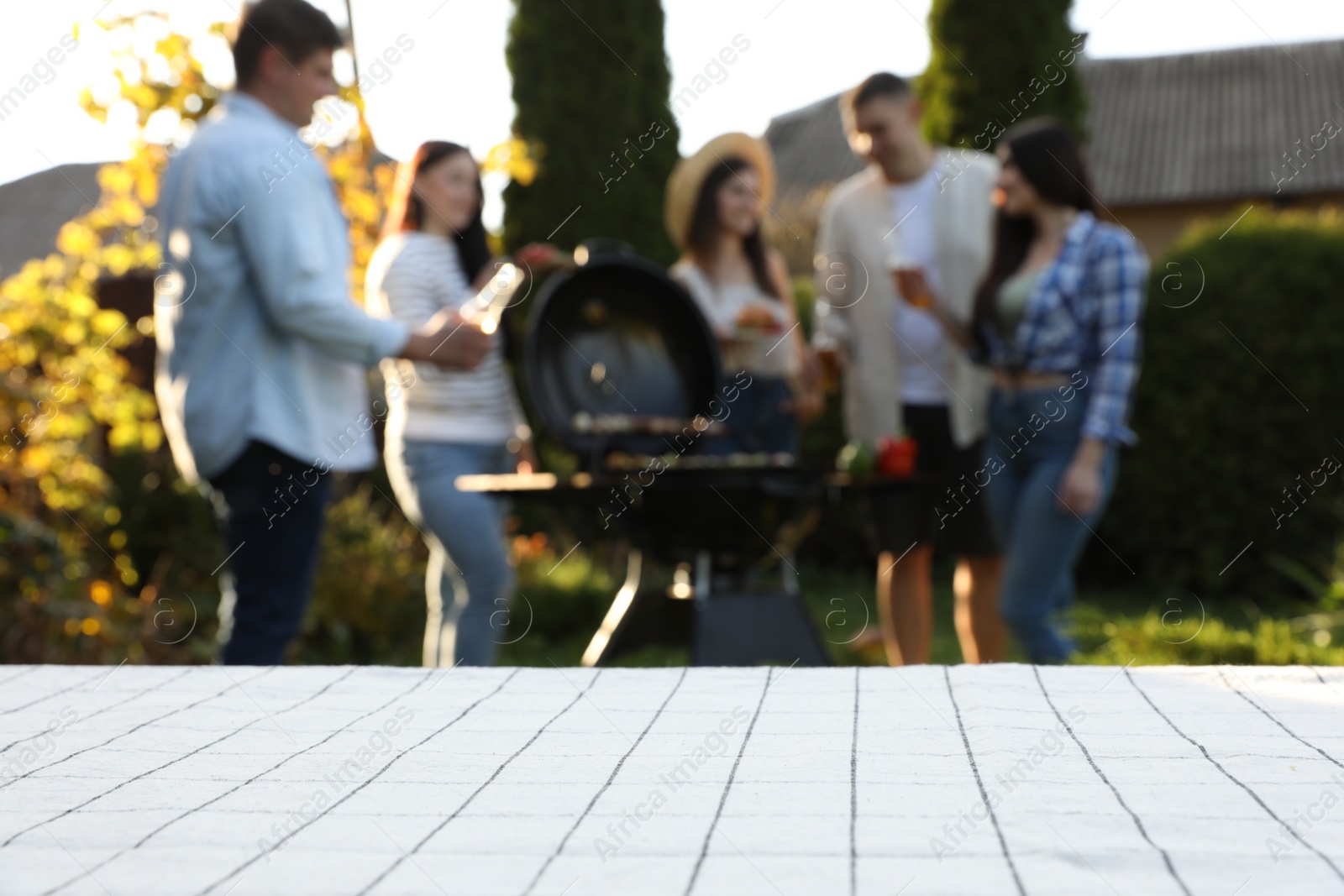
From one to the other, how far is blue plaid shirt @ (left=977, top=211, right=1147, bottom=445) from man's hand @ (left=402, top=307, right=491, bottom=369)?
146 cm

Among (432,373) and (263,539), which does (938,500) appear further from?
(263,539)

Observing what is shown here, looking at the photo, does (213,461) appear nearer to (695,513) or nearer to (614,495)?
(614,495)

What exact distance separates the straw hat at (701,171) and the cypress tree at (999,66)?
13.0 ft

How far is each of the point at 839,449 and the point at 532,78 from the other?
122 inches

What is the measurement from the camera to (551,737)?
135 centimetres

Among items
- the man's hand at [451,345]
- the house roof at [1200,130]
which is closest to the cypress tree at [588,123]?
the man's hand at [451,345]

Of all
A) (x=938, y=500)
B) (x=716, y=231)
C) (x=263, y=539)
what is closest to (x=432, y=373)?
(x=263, y=539)

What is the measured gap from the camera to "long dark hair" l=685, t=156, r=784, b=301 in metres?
4.21

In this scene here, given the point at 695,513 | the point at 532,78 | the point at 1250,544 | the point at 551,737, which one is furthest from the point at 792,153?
the point at 551,737

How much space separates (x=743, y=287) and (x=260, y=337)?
1872mm

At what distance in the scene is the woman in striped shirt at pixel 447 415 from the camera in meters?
3.50

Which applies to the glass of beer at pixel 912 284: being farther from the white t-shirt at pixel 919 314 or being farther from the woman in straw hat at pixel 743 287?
the woman in straw hat at pixel 743 287

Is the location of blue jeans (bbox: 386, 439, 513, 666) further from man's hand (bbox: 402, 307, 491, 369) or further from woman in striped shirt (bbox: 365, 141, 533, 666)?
man's hand (bbox: 402, 307, 491, 369)

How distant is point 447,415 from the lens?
3.52 meters
